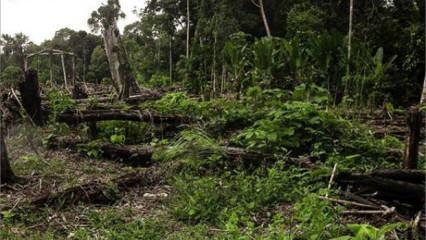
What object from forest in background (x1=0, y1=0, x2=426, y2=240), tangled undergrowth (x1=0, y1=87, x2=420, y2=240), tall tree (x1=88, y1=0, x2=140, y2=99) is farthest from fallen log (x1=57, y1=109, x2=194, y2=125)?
tall tree (x1=88, y1=0, x2=140, y2=99)

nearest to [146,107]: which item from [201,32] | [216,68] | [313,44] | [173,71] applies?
[313,44]

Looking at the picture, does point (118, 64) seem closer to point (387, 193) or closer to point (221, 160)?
point (221, 160)

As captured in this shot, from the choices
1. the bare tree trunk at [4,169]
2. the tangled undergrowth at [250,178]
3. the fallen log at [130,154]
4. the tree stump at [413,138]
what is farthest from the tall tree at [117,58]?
the tree stump at [413,138]

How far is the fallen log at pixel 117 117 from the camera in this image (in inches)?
245

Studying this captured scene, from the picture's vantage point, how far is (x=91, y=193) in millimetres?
4121

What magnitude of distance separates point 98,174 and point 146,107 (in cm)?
201

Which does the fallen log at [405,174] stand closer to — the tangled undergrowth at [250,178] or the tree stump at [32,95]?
the tangled undergrowth at [250,178]

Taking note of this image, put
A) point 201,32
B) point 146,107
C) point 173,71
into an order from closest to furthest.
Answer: point 146,107 → point 201,32 → point 173,71

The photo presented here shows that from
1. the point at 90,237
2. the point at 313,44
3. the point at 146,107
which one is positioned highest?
the point at 313,44

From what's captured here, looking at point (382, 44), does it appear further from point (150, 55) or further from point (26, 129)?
point (150, 55)

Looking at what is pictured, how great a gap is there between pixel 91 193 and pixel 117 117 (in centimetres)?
224

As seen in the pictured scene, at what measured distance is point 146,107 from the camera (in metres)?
6.76

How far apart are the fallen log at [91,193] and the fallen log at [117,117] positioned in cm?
175

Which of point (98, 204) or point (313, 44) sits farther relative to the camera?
point (313, 44)
